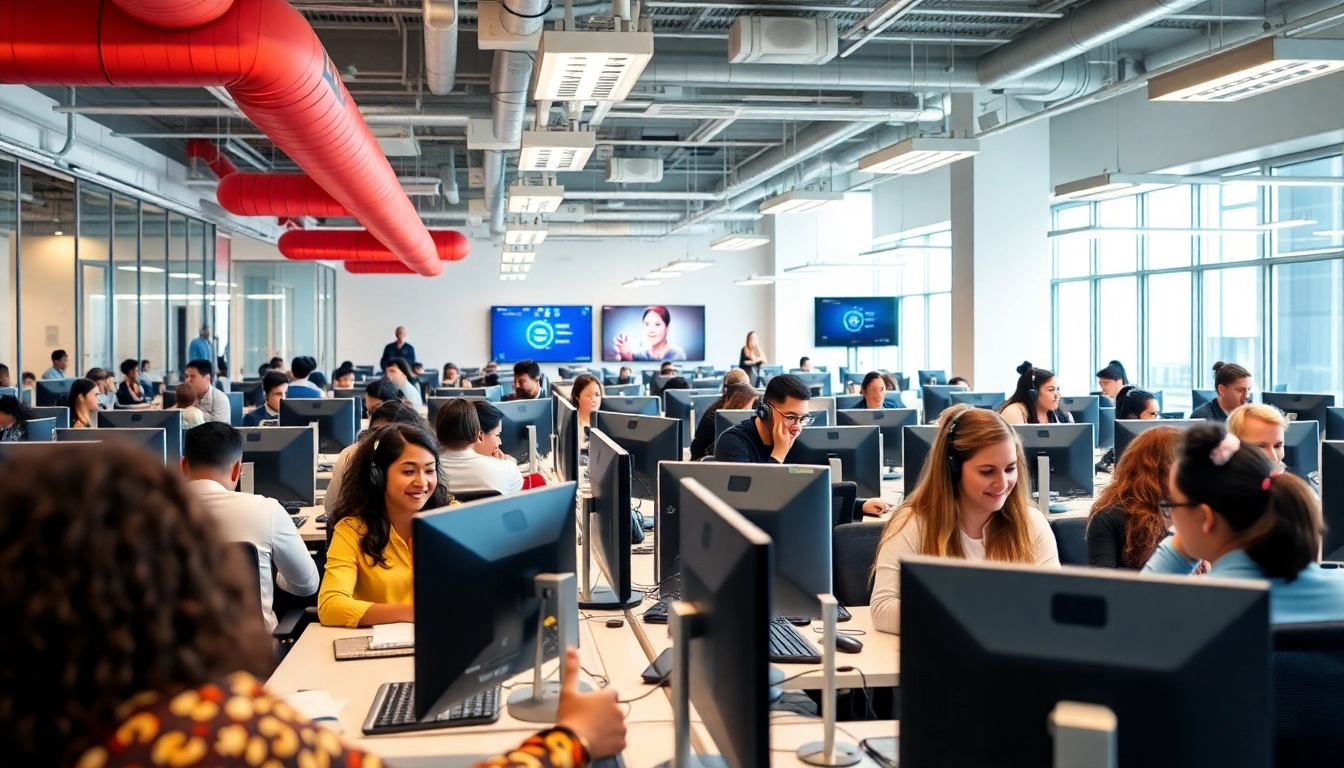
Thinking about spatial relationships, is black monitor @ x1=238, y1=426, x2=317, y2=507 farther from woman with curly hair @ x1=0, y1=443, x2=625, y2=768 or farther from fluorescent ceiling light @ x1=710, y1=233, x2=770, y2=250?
fluorescent ceiling light @ x1=710, y1=233, x2=770, y2=250

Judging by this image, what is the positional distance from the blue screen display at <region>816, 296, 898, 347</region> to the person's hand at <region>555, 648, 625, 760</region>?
17.1 metres

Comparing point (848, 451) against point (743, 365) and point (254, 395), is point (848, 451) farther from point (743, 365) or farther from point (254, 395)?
point (743, 365)

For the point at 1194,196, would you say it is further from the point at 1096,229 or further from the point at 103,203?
the point at 103,203

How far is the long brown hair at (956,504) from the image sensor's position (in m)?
3.17

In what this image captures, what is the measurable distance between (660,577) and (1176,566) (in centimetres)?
139

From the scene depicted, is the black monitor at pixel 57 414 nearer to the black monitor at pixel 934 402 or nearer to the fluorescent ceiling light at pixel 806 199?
the fluorescent ceiling light at pixel 806 199

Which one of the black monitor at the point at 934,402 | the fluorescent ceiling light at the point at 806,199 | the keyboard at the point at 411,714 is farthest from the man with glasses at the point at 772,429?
the fluorescent ceiling light at the point at 806,199

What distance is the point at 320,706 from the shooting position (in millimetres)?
2502

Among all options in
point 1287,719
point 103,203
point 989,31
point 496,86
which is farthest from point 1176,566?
point 103,203

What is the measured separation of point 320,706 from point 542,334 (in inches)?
760

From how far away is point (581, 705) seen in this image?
1.85 meters

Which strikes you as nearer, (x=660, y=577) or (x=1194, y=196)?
(x=660, y=577)

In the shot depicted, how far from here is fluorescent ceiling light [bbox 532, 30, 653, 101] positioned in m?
4.55

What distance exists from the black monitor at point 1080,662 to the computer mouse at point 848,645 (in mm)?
1416
